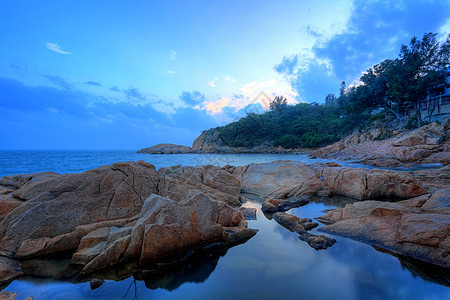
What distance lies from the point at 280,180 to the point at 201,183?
15.7 ft

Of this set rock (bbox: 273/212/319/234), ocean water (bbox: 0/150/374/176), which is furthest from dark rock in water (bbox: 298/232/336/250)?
ocean water (bbox: 0/150/374/176)

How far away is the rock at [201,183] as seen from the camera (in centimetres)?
878

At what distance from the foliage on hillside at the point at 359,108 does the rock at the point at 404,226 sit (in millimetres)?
42455

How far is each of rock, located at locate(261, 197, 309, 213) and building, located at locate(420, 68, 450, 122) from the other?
138 ft

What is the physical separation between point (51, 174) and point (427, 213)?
48.8 ft

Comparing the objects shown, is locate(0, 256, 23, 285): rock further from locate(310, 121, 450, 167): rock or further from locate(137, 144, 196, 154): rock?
locate(137, 144, 196, 154): rock

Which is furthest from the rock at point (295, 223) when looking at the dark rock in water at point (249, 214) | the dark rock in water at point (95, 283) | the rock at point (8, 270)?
the rock at point (8, 270)

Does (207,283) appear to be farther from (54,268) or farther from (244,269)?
(54,268)

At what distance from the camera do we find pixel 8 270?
4590 mm

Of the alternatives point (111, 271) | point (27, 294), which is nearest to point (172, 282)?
point (111, 271)

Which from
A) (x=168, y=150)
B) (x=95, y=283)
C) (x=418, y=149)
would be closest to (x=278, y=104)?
(x=168, y=150)

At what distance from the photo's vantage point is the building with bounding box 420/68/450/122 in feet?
122

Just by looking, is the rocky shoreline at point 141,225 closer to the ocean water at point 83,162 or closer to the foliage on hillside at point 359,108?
the ocean water at point 83,162

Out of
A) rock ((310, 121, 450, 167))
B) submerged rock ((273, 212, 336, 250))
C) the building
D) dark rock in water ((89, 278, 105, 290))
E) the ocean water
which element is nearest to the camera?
dark rock in water ((89, 278, 105, 290))
